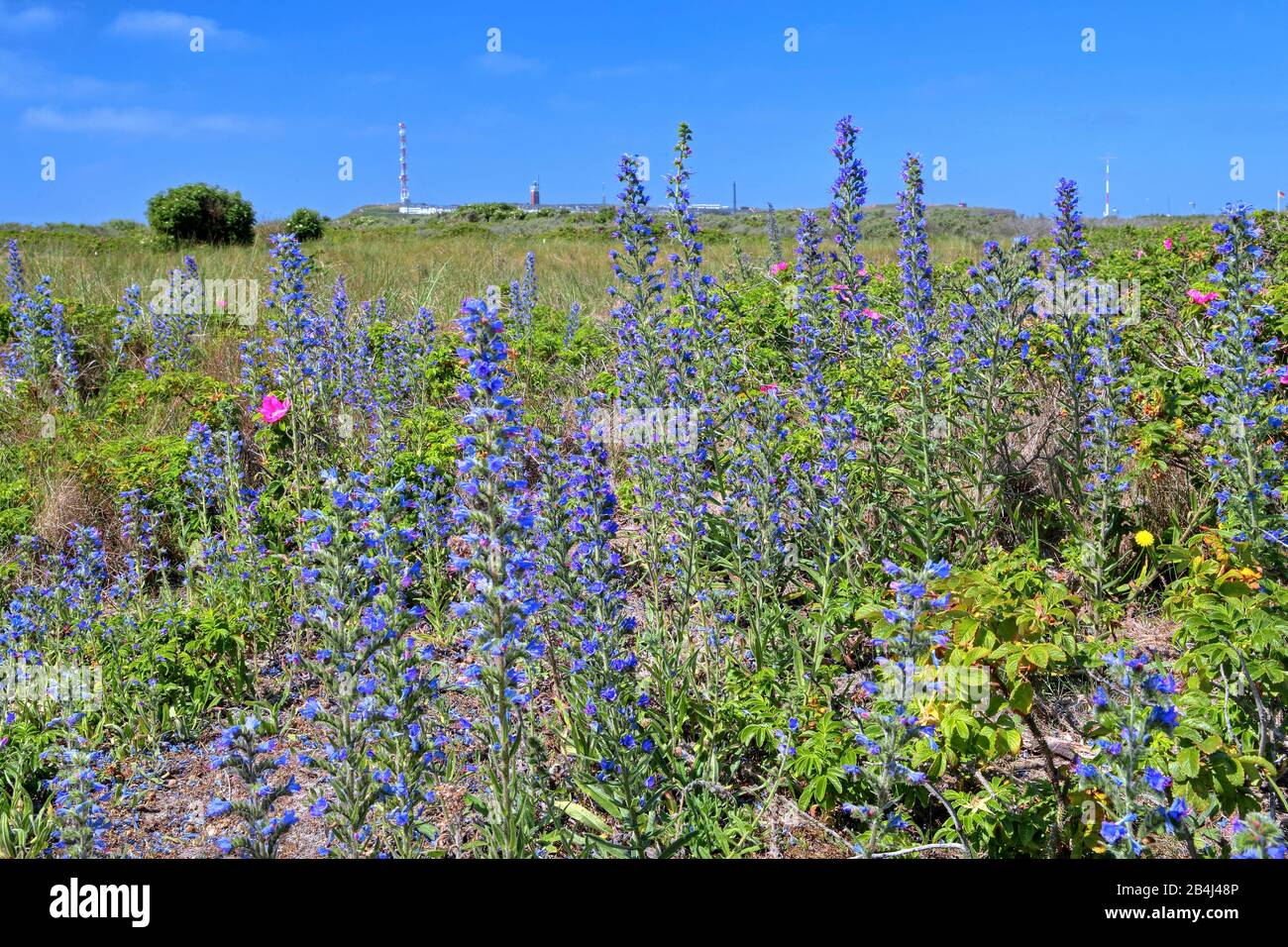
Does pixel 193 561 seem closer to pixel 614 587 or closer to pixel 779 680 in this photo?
pixel 614 587

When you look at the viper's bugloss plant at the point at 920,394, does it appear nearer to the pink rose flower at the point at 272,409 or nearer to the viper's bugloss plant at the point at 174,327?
the pink rose flower at the point at 272,409

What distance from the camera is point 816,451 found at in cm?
451

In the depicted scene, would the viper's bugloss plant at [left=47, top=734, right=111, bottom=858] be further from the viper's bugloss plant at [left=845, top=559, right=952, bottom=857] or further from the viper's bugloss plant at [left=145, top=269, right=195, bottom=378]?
the viper's bugloss plant at [left=145, top=269, right=195, bottom=378]

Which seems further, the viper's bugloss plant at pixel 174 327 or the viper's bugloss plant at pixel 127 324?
the viper's bugloss plant at pixel 127 324

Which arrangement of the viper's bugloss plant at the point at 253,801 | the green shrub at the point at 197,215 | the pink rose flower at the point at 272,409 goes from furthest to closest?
the green shrub at the point at 197,215 < the pink rose flower at the point at 272,409 < the viper's bugloss plant at the point at 253,801

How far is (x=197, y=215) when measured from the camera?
22984 millimetres

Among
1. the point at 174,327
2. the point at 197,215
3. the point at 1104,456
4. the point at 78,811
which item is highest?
the point at 197,215

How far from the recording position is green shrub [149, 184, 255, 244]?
22625 millimetres

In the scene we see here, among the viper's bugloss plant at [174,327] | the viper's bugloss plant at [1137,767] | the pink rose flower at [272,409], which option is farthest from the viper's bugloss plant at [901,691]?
the viper's bugloss plant at [174,327]

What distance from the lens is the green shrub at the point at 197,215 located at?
74.2ft

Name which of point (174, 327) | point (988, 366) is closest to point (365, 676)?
point (988, 366)

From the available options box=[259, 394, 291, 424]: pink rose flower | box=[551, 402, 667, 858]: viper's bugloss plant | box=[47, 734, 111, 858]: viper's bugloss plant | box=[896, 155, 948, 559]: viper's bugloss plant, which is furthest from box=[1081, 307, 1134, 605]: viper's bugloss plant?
box=[259, 394, 291, 424]: pink rose flower

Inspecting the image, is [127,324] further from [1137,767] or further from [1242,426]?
[1137,767]
